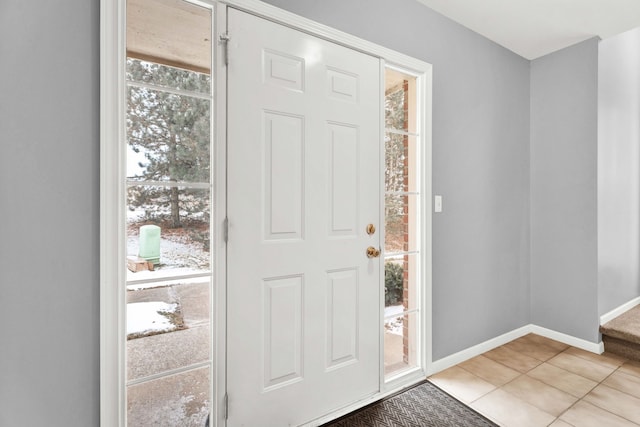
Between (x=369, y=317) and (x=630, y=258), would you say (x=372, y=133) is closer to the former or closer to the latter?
(x=369, y=317)

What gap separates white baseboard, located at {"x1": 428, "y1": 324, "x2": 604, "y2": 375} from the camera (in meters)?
2.28

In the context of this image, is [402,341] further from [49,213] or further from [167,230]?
[49,213]

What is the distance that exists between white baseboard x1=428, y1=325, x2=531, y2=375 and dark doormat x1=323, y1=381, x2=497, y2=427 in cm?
27

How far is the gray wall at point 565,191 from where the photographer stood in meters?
2.58

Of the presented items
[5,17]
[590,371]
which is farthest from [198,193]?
[590,371]

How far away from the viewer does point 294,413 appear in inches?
65.0

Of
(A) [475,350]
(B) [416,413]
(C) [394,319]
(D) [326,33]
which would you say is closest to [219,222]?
(D) [326,33]

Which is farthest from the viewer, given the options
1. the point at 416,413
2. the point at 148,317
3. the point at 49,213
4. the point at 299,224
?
the point at 416,413

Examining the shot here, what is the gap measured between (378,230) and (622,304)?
2.74 m

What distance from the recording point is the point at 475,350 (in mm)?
2486

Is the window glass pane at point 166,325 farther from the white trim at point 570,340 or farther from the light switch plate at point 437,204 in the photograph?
the white trim at point 570,340

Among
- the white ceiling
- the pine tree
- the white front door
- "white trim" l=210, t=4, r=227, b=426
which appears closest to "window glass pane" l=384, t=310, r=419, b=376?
the white front door

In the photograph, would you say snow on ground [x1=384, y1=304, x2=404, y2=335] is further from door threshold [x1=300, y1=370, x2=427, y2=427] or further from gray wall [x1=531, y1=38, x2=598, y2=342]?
gray wall [x1=531, y1=38, x2=598, y2=342]

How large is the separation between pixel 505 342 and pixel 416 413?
1426mm
